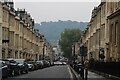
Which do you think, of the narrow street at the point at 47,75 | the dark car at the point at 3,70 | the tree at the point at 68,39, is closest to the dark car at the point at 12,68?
the narrow street at the point at 47,75

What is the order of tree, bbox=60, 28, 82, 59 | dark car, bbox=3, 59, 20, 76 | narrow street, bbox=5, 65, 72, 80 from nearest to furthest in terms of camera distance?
dark car, bbox=3, 59, 20, 76 < narrow street, bbox=5, 65, 72, 80 < tree, bbox=60, 28, 82, 59

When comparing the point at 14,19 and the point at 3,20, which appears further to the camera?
the point at 14,19

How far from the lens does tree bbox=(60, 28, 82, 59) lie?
588ft

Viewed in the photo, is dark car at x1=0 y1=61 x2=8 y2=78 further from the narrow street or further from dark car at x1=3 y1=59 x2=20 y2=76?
dark car at x1=3 y1=59 x2=20 y2=76

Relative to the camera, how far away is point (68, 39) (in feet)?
606

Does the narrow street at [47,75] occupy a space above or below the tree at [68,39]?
below

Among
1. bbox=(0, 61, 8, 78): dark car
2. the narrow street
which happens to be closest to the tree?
the narrow street

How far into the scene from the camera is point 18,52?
93500 millimetres

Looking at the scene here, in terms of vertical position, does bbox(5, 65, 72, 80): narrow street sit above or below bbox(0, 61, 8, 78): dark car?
below

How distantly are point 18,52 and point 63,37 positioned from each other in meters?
90.9

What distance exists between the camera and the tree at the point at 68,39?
179250 mm

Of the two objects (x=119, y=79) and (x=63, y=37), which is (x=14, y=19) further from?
(x=63, y=37)

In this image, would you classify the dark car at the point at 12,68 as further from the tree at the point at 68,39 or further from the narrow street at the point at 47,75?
the tree at the point at 68,39

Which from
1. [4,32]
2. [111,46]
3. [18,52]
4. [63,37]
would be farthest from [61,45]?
[111,46]
